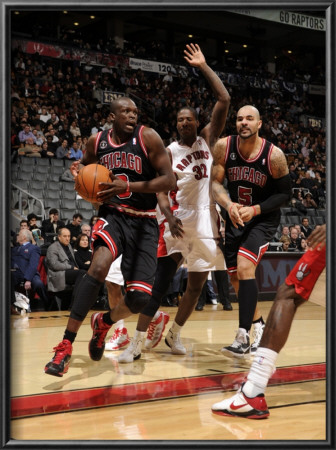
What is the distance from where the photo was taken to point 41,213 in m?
12.0

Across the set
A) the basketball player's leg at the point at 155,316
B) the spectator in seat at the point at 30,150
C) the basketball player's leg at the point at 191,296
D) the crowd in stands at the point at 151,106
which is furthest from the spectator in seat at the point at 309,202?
the basketball player's leg at the point at 155,316

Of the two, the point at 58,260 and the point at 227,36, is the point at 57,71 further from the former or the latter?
the point at 58,260

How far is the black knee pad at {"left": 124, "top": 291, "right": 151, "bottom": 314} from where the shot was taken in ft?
15.6

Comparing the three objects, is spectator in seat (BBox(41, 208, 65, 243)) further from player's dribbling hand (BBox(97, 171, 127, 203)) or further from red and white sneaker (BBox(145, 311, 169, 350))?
player's dribbling hand (BBox(97, 171, 127, 203))

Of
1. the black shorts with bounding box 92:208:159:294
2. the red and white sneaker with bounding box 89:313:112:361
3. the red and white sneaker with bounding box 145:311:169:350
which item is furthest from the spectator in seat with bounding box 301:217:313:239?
the red and white sneaker with bounding box 89:313:112:361

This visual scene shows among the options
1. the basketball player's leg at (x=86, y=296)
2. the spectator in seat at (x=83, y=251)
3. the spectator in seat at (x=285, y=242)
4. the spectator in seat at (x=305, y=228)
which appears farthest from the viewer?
the spectator in seat at (x=305, y=228)

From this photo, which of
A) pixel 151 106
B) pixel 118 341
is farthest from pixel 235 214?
pixel 151 106

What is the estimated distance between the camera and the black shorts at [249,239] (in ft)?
17.0

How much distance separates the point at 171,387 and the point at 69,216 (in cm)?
826

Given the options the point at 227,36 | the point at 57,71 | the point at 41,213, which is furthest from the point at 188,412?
the point at 227,36

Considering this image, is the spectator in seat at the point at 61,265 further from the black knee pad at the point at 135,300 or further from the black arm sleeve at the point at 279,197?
the black arm sleeve at the point at 279,197

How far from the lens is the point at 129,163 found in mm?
4762

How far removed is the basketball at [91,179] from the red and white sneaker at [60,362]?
1.00 meters

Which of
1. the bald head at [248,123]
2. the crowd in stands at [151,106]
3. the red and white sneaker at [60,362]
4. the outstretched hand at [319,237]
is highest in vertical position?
the crowd in stands at [151,106]
